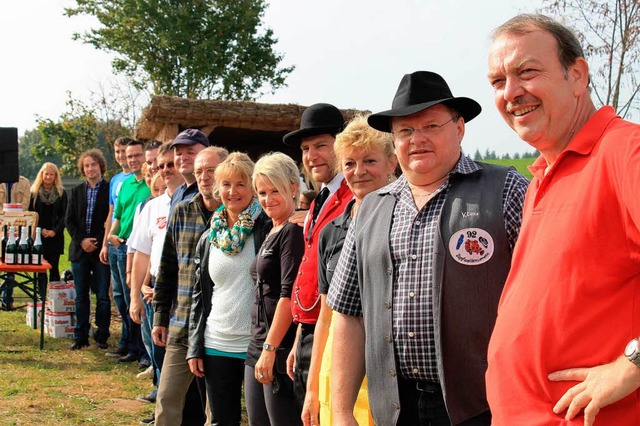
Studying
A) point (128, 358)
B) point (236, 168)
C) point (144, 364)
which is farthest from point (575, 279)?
point (128, 358)

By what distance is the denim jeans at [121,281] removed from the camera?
25.3 feet

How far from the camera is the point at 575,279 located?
1.67 m

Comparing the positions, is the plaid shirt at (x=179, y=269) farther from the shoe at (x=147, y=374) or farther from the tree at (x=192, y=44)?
the tree at (x=192, y=44)

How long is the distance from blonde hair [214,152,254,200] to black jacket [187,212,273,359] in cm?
25

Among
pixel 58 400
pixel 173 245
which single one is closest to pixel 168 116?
pixel 58 400

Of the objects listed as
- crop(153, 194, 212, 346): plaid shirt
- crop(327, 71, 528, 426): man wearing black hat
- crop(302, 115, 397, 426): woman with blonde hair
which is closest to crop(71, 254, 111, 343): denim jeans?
crop(153, 194, 212, 346): plaid shirt

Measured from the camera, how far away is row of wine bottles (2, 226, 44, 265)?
8.72m

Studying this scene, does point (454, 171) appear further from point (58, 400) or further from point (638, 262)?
point (58, 400)

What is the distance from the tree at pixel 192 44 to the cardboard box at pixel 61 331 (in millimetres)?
18866

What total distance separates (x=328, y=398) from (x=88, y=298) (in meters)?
6.47

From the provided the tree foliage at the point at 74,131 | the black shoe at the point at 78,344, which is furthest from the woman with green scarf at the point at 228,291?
the tree foliage at the point at 74,131

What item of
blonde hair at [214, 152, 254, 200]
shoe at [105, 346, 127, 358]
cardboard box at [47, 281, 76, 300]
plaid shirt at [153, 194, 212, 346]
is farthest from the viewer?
cardboard box at [47, 281, 76, 300]

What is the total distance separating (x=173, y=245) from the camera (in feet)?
15.8

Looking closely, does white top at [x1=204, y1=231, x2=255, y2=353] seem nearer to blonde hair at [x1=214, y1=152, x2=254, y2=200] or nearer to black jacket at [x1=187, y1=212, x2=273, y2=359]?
black jacket at [x1=187, y1=212, x2=273, y2=359]
